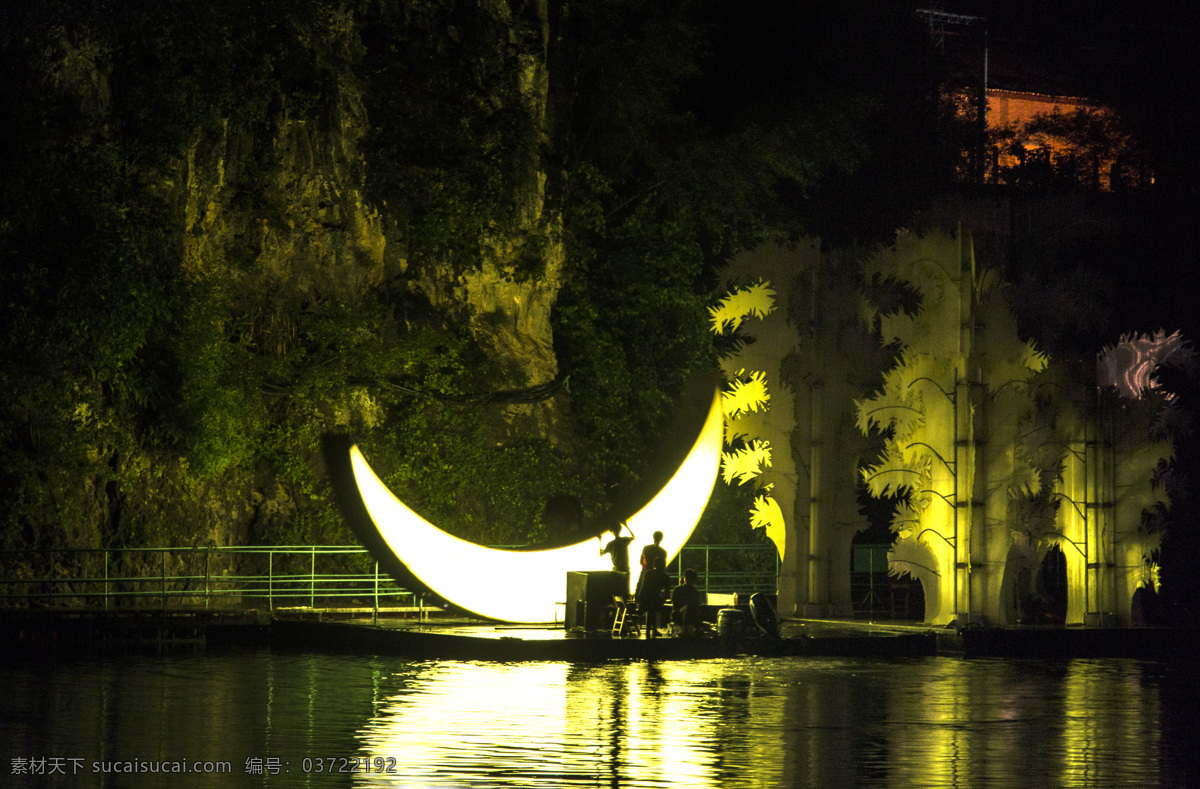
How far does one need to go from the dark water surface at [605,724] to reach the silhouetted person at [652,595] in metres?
1.38

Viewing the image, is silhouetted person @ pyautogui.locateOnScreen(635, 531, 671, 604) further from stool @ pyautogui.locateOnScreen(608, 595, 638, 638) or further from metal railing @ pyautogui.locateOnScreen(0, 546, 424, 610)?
metal railing @ pyautogui.locateOnScreen(0, 546, 424, 610)

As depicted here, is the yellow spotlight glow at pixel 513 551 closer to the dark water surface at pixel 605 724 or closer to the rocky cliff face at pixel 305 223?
the dark water surface at pixel 605 724

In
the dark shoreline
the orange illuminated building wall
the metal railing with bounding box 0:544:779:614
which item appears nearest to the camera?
the dark shoreline

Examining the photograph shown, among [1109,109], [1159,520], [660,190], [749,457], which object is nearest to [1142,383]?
[1159,520]

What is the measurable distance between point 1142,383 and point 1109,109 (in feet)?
87.1

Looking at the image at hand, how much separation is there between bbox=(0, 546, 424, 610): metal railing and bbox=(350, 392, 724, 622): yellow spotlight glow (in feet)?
8.43

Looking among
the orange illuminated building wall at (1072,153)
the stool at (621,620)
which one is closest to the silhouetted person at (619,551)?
the stool at (621,620)

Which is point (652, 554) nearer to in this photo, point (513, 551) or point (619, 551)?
point (619, 551)

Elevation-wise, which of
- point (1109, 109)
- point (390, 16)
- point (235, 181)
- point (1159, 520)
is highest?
point (1109, 109)

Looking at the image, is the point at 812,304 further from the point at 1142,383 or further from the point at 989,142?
the point at 989,142

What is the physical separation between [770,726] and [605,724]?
45.6 inches

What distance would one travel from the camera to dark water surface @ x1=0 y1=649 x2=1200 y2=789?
9.23m

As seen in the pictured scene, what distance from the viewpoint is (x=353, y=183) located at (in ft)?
88.9

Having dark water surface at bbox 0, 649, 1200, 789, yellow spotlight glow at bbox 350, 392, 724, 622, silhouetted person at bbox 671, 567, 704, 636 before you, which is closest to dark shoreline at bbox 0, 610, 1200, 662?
yellow spotlight glow at bbox 350, 392, 724, 622
